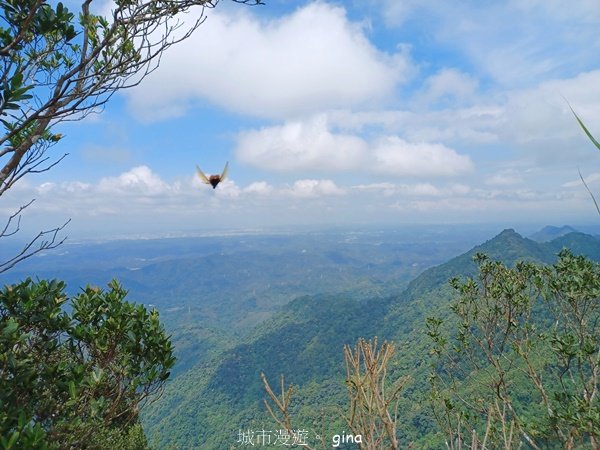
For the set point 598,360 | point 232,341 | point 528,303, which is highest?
point 528,303

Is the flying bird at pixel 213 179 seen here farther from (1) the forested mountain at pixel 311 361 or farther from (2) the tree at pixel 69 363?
(1) the forested mountain at pixel 311 361

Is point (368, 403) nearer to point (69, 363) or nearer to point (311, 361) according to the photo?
point (69, 363)

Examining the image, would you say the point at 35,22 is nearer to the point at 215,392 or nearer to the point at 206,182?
the point at 206,182

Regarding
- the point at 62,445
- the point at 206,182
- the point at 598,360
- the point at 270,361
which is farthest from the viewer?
the point at 270,361

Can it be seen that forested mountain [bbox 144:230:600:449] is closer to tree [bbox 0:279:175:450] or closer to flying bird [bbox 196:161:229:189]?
tree [bbox 0:279:175:450]

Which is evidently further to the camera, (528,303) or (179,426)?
(179,426)

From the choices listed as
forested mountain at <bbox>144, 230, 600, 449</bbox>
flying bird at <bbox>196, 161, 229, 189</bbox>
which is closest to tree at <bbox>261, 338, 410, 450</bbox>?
flying bird at <bbox>196, 161, 229, 189</bbox>

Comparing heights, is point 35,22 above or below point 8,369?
above

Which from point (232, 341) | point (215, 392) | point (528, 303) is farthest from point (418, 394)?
point (232, 341)

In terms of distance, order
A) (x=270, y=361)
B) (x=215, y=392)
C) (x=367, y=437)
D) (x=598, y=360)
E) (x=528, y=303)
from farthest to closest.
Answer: (x=270, y=361) < (x=215, y=392) < (x=528, y=303) < (x=598, y=360) < (x=367, y=437)
